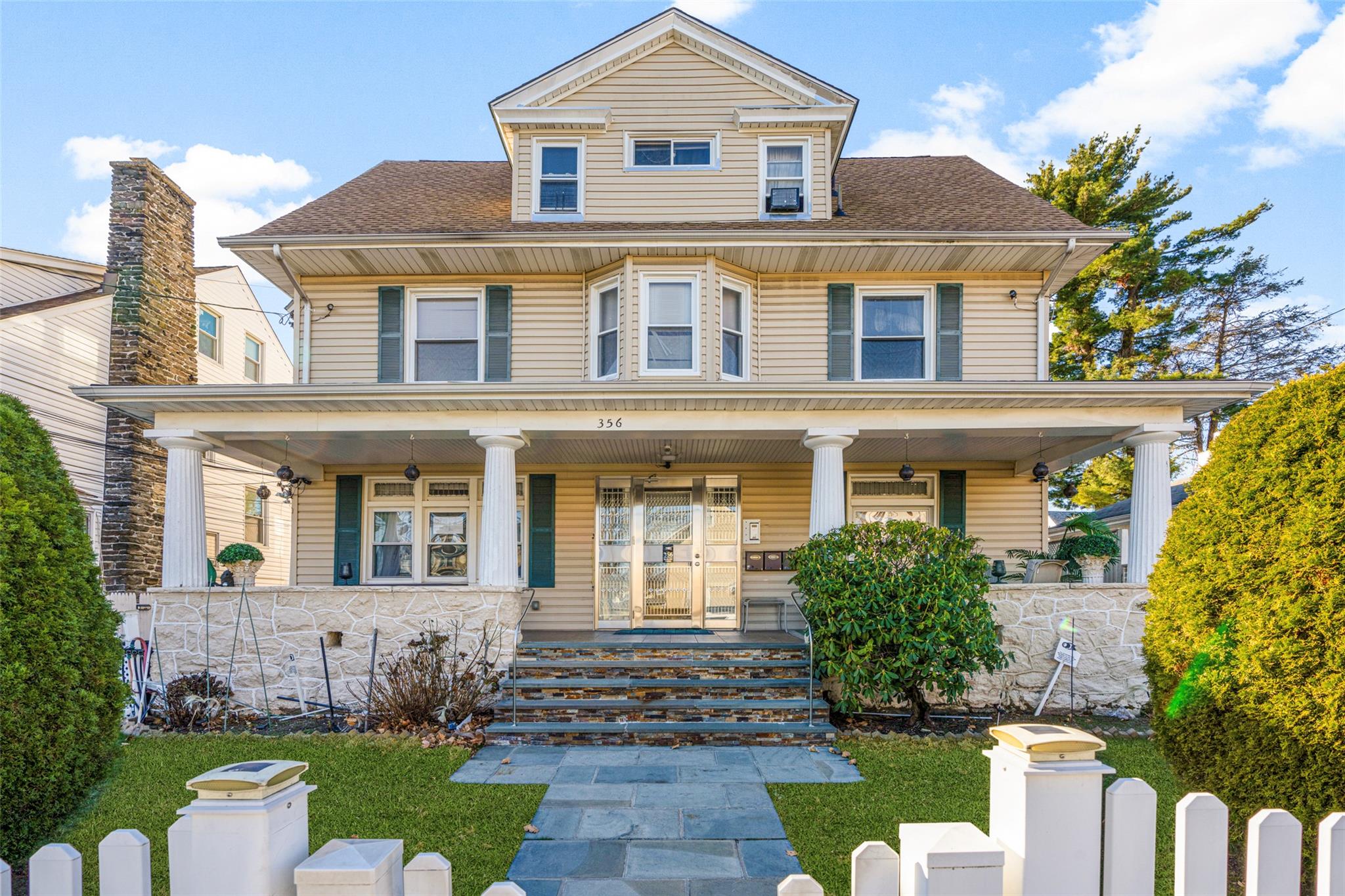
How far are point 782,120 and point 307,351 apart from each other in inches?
292

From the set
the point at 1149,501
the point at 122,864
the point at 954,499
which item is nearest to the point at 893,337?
the point at 954,499

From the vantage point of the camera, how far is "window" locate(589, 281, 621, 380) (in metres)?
10.1

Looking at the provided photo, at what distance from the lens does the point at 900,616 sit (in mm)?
7301

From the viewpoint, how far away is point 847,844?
4.31 meters

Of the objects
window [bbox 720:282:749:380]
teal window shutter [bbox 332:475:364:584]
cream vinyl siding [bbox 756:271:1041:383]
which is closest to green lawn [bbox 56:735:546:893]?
teal window shutter [bbox 332:475:364:584]

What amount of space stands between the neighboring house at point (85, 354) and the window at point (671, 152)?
7.56 m

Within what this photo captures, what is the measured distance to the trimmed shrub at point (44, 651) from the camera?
2.70m

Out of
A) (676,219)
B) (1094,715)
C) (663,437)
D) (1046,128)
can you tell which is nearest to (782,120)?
(676,219)

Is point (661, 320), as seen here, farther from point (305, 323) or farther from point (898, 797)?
point (898, 797)

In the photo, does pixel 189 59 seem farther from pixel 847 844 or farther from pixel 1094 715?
pixel 1094 715

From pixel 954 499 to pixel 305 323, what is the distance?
379 inches

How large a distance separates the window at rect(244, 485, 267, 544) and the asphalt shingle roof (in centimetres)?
862

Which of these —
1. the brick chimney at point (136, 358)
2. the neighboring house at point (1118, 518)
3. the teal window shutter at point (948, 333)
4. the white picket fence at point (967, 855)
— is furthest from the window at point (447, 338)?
the neighboring house at point (1118, 518)

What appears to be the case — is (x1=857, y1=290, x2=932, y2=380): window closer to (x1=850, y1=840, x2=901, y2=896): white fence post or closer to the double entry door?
the double entry door
